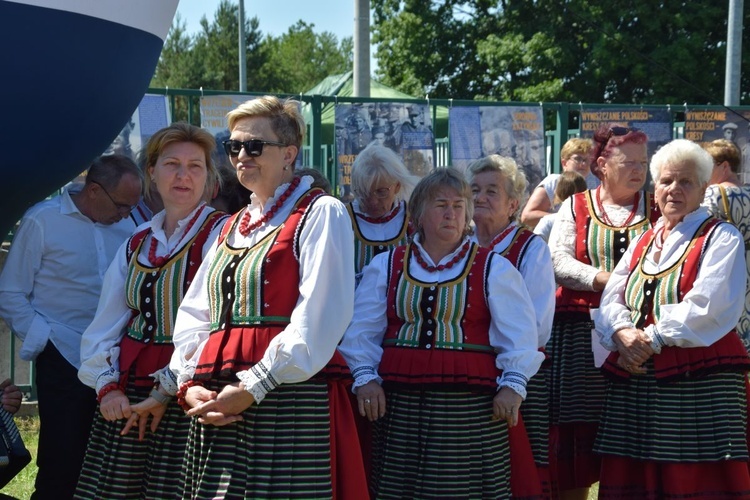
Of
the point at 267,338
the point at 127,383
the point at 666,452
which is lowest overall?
the point at 666,452

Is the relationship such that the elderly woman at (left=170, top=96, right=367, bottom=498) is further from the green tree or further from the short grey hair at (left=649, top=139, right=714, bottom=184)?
the green tree

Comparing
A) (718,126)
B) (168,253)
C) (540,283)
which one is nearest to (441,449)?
(540,283)

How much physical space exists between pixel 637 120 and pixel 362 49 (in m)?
3.42

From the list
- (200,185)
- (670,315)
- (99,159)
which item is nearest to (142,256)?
(200,185)

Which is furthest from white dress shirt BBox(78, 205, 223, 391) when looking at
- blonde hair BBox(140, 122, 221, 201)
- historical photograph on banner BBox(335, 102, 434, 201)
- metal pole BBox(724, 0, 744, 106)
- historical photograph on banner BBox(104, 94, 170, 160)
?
metal pole BBox(724, 0, 744, 106)

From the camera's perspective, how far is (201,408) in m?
3.26

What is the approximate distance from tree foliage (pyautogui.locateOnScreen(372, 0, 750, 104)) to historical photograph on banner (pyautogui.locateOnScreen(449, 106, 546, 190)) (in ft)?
47.1

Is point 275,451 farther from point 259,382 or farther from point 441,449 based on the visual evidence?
point 441,449

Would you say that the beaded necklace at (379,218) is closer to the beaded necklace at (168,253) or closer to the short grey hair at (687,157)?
the beaded necklace at (168,253)

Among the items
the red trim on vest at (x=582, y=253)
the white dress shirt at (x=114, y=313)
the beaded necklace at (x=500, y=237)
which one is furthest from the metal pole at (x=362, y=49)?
the white dress shirt at (x=114, y=313)

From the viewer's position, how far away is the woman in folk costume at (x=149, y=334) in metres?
3.64

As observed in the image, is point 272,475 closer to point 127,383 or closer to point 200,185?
point 127,383

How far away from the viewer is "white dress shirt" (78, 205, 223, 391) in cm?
375

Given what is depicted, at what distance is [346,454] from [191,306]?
28.8 inches
